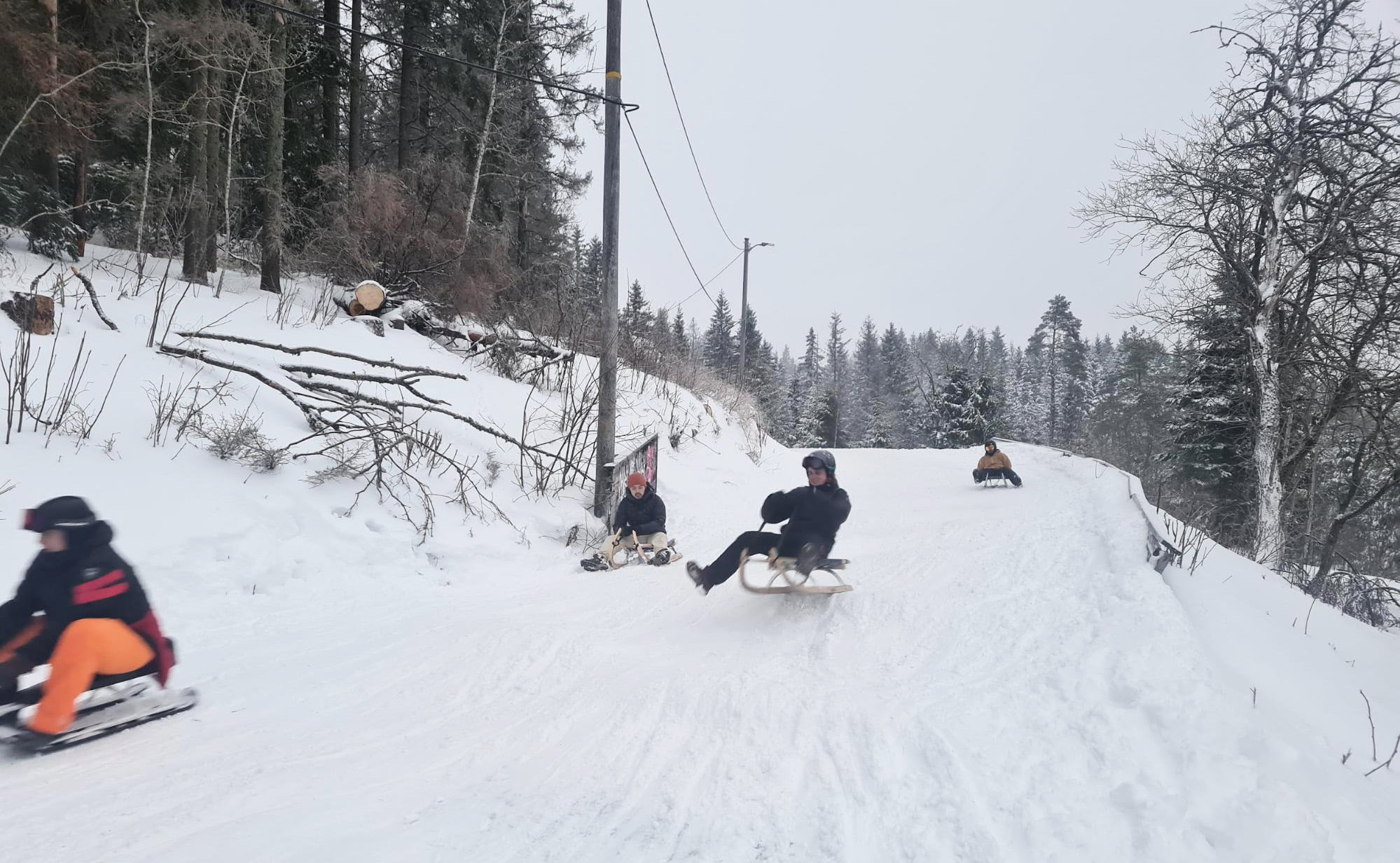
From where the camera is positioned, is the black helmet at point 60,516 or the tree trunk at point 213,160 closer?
the black helmet at point 60,516

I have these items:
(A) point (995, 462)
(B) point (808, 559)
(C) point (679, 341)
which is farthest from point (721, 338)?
(B) point (808, 559)

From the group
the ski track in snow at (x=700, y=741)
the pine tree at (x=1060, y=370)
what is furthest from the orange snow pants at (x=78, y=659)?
the pine tree at (x=1060, y=370)

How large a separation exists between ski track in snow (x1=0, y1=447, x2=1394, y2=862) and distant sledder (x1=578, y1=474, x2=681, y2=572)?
198 cm

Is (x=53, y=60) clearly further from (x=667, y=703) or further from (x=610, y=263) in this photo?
(x=667, y=703)

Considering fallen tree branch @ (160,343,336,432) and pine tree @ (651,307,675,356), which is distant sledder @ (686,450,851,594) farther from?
pine tree @ (651,307,675,356)

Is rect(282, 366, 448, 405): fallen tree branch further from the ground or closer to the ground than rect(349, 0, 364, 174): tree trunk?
closer to the ground

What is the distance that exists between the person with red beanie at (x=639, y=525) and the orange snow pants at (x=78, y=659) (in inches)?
186

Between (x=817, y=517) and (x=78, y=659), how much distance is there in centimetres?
479

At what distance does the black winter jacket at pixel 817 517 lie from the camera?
5.44 metres

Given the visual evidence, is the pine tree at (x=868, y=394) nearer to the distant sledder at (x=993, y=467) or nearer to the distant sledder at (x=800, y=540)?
the distant sledder at (x=993, y=467)

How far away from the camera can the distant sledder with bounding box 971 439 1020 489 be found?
548 inches

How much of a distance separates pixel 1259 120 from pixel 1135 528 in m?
9.70

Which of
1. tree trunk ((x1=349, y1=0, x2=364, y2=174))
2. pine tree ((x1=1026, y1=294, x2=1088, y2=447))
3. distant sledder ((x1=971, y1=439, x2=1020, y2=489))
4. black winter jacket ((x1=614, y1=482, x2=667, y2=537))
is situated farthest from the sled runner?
pine tree ((x1=1026, y1=294, x2=1088, y2=447))

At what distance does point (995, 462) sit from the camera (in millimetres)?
14062
